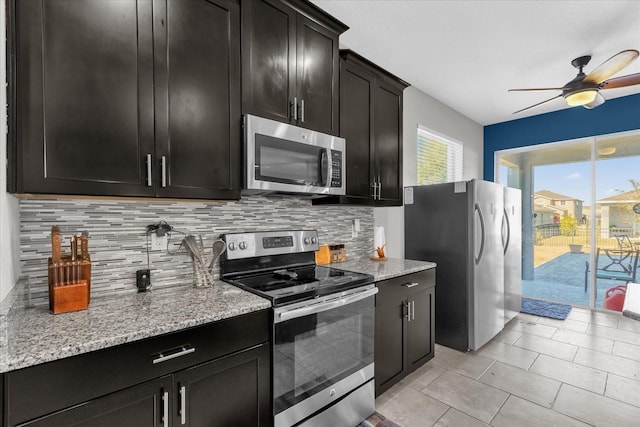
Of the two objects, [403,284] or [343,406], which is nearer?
[343,406]

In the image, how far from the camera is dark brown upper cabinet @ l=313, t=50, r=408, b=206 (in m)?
2.35

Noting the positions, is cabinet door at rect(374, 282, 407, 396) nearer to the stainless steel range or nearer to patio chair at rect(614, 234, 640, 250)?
the stainless steel range

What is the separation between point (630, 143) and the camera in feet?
13.4

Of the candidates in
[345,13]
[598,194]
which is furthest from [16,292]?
[598,194]

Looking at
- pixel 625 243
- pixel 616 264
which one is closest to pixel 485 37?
pixel 625 243

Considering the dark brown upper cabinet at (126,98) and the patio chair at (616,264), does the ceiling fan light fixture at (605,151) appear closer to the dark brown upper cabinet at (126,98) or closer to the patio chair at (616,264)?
the patio chair at (616,264)

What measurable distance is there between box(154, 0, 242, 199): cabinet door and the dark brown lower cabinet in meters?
1.33

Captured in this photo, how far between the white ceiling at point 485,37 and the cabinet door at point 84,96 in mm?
1507

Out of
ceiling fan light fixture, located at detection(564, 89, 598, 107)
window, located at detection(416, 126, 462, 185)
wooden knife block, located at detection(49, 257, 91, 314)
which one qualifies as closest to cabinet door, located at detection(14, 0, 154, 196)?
wooden knife block, located at detection(49, 257, 91, 314)

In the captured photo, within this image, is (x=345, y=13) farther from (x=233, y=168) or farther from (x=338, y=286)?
(x=338, y=286)

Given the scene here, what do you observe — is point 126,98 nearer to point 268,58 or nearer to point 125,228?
point 125,228

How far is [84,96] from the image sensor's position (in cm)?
120

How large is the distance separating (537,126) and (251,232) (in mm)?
4970

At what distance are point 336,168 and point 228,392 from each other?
1443 millimetres
